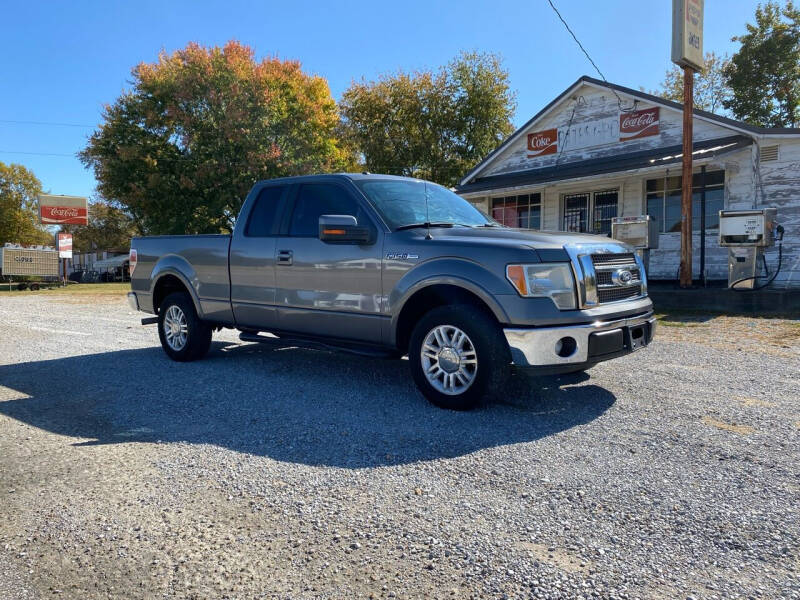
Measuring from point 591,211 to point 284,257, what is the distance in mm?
13218

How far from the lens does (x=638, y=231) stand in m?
12.2

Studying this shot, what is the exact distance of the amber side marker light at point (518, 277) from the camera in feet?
13.7

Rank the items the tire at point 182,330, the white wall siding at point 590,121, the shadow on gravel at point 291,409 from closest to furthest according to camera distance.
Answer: the shadow on gravel at point 291,409
the tire at point 182,330
the white wall siding at point 590,121

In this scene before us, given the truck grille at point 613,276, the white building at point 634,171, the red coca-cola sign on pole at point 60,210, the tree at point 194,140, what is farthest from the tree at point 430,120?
the truck grille at point 613,276

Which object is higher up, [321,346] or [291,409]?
[321,346]

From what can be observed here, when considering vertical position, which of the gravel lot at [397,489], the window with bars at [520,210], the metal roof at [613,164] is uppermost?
the metal roof at [613,164]

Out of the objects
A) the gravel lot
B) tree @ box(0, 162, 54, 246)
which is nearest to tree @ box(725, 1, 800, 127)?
the gravel lot

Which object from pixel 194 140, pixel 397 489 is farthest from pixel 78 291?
pixel 397 489

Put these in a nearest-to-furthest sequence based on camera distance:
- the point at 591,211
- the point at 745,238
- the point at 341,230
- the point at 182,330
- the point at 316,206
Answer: the point at 341,230, the point at 316,206, the point at 182,330, the point at 745,238, the point at 591,211

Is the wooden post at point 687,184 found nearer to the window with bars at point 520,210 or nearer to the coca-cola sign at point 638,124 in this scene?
the coca-cola sign at point 638,124

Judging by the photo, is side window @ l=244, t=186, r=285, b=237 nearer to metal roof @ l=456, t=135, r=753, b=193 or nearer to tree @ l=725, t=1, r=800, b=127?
metal roof @ l=456, t=135, r=753, b=193

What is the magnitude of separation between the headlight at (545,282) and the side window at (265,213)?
9.02 feet

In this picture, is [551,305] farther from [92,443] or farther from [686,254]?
[686,254]

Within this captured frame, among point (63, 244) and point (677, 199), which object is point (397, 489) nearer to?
point (677, 199)
